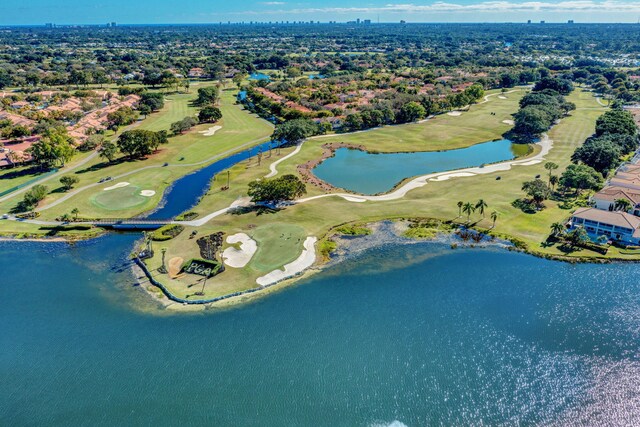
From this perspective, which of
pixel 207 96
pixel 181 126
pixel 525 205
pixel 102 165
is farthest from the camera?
pixel 207 96

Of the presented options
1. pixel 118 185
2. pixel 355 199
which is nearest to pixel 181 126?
pixel 118 185

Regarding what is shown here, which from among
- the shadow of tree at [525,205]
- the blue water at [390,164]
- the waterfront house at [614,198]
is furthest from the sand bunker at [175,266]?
the waterfront house at [614,198]

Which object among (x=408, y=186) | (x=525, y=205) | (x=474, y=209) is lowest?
(x=525, y=205)

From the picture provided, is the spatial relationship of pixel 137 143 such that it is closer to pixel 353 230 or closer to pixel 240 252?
pixel 240 252

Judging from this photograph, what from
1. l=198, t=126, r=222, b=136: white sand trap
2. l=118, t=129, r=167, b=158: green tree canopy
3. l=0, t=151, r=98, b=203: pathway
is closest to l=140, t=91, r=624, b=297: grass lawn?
l=118, t=129, r=167, b=158: green tree canopy

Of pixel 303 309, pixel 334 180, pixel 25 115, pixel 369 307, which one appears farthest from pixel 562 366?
pixel 25 115

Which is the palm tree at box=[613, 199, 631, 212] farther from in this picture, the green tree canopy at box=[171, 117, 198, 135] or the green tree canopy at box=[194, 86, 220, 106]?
the green tree canopy at box=[194, 86, 220, 106]
